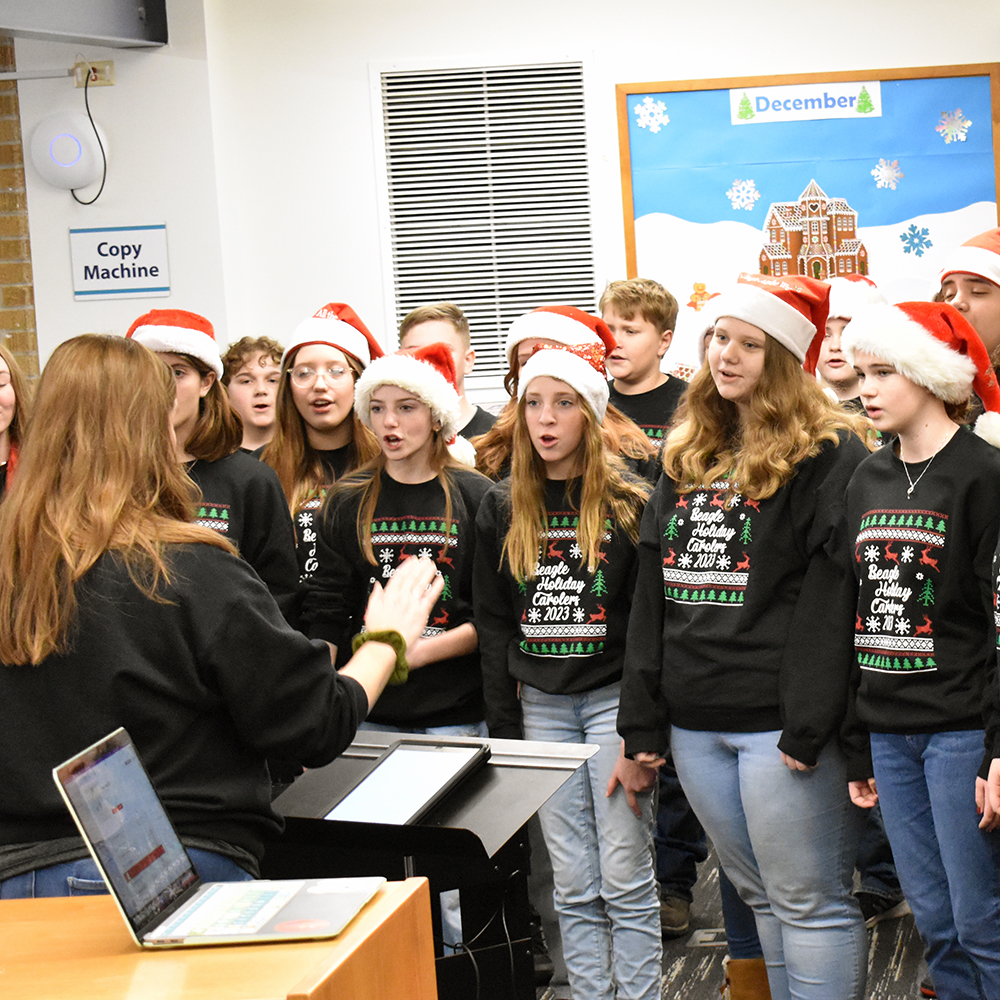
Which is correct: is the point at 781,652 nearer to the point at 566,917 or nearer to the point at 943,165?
the point at 566,917

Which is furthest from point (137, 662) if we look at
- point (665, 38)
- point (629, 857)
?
point (665, 38)

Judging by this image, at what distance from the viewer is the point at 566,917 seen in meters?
2.49

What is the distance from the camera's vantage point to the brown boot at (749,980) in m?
2.42

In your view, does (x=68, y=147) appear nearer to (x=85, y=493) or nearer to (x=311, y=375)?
(x=311, y=375)

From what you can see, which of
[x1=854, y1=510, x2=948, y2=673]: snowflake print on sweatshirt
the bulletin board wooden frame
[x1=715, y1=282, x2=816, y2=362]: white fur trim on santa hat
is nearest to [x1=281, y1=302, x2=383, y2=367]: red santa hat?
[x1=715, y1=282, x2=816, y2=362]: white fur trim on santa hat

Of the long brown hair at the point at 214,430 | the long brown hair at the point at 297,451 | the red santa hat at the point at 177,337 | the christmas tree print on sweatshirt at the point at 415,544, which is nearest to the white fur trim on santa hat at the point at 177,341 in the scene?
the red santa hat at the point at 177,337

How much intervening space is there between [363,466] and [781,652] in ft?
3.88

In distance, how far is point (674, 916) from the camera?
3.17 m

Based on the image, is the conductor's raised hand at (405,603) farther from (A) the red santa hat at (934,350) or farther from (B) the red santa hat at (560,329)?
(B) the red santa hat at (560,329)

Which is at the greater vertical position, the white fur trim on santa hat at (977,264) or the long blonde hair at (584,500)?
the white fur trim on santa hat at (977,264)

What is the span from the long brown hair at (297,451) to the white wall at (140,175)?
4.91 ft

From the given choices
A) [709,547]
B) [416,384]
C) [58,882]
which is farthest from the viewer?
[416,384]

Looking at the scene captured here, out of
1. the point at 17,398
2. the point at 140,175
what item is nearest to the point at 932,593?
the point at 17,398

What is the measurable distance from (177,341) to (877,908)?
93.3 inches
